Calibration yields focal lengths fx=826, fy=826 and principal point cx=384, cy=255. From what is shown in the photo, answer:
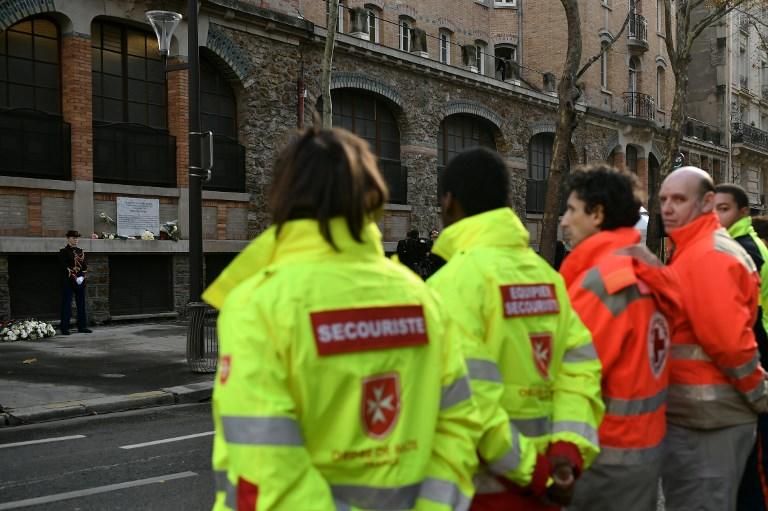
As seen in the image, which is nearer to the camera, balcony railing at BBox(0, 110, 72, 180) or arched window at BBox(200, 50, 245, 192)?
balcony railing at BBox(0, 110, 72, 180)

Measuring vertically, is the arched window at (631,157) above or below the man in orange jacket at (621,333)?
above

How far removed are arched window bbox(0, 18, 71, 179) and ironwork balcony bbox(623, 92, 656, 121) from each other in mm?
25177

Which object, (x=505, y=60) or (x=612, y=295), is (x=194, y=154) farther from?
(x=505, y=60)

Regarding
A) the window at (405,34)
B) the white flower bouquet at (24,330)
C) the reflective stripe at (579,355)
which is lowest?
the white flower bouquet at (24,330)

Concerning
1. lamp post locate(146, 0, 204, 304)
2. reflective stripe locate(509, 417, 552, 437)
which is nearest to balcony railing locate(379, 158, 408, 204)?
lamp post locate(146, 0, 204, 304)

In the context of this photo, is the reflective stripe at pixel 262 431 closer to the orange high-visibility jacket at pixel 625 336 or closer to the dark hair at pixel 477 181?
the dark hair at pixel 477 181

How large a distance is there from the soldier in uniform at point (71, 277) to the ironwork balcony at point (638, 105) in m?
26.0

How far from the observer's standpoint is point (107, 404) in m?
9.41

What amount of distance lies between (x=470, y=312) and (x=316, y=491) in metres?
0.97

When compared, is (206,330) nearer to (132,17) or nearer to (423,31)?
(132,17)

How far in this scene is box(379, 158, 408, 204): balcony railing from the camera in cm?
2377

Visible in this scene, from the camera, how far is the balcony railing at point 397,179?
23766mm

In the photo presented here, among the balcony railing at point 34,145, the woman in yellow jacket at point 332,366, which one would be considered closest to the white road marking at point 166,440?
the woman in yellow jacket at point 332,366

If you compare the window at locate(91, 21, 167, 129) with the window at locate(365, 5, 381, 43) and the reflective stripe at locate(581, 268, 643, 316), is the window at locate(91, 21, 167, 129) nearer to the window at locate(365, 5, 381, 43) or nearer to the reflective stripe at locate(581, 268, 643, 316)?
the window at locate(365, 5, 381, 43)
